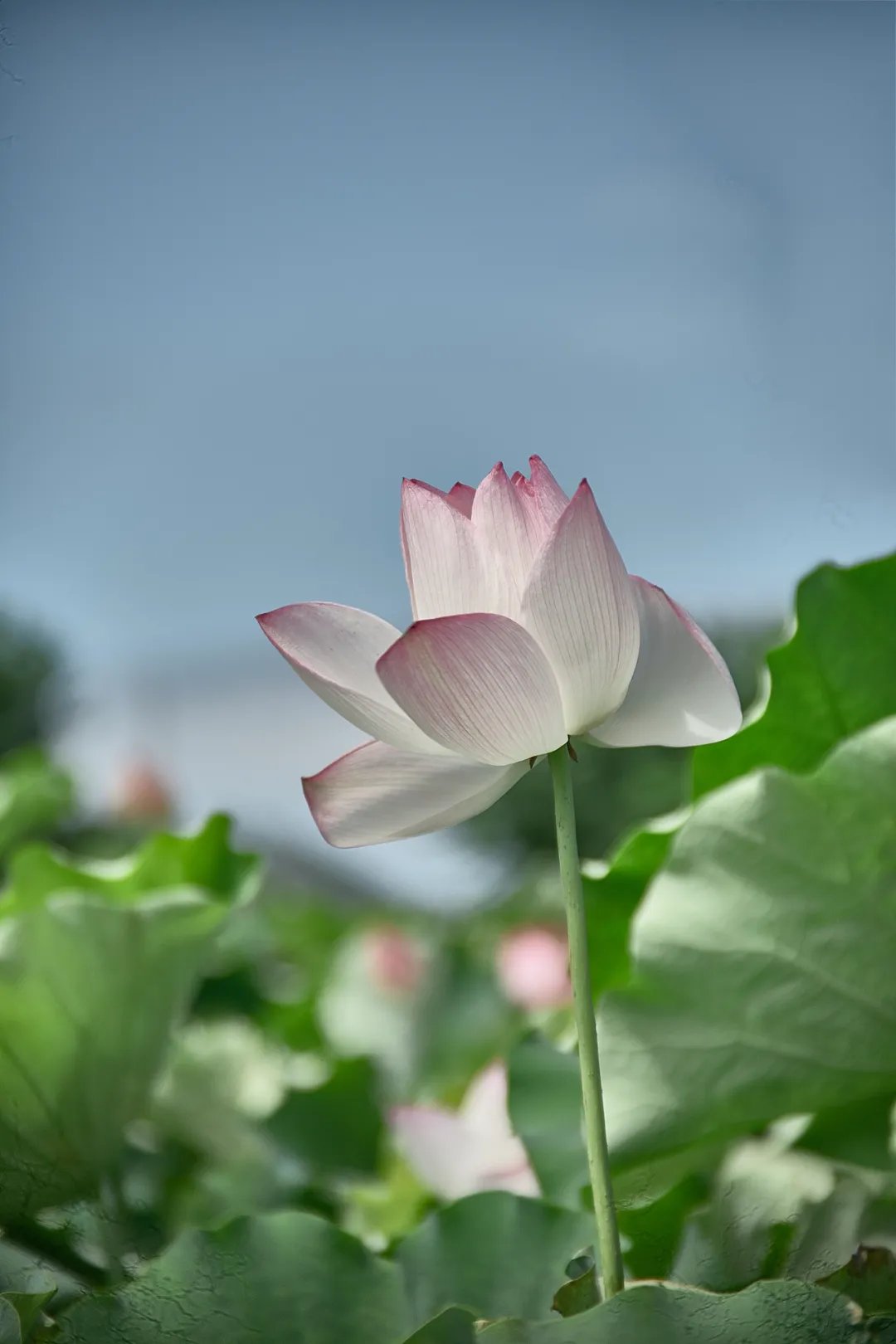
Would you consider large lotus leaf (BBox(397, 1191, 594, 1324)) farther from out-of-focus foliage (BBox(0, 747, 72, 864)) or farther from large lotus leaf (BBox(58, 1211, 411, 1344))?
out-of-focus foliage (BBox(0, 747, 72, 864))

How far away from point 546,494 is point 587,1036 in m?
0.07

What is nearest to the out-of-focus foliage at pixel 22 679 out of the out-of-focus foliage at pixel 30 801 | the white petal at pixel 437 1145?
the out-of-focus foliage at pixel 30 801

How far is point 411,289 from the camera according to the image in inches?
9.6

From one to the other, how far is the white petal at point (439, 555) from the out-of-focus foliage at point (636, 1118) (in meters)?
0.07

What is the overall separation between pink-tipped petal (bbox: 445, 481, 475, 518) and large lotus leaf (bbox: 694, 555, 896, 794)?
0.09m

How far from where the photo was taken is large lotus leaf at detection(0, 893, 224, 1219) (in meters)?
0.21

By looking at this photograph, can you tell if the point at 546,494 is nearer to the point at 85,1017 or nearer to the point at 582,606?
the point at 582,606

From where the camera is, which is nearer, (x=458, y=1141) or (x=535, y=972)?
(x=458, y=1141)

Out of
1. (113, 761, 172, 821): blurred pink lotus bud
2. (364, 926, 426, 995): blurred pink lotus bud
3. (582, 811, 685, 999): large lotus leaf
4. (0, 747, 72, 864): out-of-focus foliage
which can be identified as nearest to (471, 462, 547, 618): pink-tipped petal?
(582, 811, 685, 999): large lotus leaf

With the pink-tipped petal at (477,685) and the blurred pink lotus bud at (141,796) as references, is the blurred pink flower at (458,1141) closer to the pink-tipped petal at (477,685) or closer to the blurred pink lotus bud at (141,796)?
the pink-tipped petal at (477,685)

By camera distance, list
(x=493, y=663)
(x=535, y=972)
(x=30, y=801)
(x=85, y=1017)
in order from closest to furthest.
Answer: (x=493, y=663) < (x=85, y=1017) < (x=30, y=801) < (x=535, y=972)

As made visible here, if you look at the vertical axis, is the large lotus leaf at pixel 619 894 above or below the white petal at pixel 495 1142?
above

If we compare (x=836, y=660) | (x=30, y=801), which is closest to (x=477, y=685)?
(x=836, y=660)

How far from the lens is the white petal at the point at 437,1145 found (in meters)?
0.28
